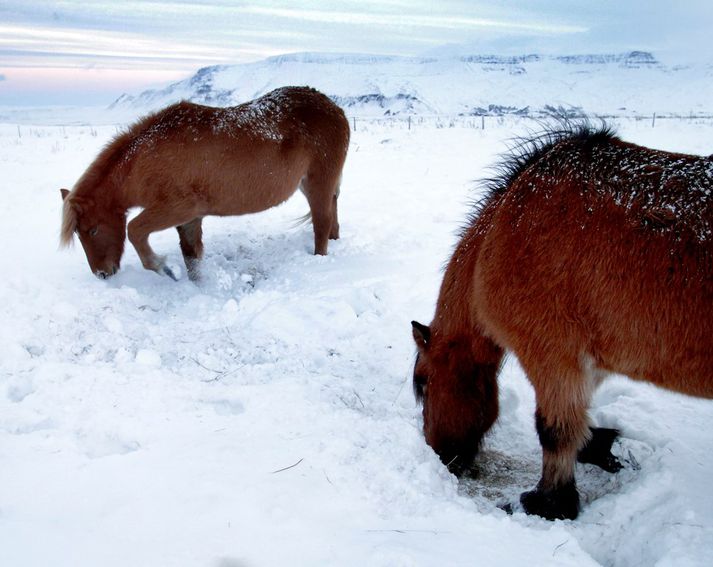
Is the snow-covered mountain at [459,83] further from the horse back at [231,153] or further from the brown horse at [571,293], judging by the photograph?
the brown horse at [571,293]

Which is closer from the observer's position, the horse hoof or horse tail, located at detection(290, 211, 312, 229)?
the horse hoof

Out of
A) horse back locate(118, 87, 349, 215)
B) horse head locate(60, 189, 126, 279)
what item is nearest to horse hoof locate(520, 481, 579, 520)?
horse back locate(118, 87, 349, 215)

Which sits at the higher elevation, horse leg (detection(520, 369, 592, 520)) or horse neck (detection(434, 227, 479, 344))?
horse neck (detection(434, 227, 479, 344))

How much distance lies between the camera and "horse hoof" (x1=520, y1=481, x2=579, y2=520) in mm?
2750

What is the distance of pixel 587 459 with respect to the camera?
3227mm

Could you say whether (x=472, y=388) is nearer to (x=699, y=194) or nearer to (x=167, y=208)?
(x=699, y=194)

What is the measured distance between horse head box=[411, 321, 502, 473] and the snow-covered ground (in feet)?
0.59

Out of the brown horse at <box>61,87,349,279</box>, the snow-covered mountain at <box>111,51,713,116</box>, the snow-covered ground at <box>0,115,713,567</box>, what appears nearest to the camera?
the snow-covered ground at <box>0,115,713,567</box>

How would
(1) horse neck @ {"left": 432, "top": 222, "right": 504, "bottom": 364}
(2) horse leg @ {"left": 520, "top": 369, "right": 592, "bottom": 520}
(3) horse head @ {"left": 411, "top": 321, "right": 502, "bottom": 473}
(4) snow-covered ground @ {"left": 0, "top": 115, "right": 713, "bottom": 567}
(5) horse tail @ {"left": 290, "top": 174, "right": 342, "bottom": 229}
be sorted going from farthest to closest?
(5) horse tail @ {"left": 290, "top": 174, "right": 342, "bottom": 229} → (3) horse head @ {"left": 411, "top": 321, "right": 502, "bottom": 473} → (1) horse neck @ {"left": 432, "top": 222, "right": 504, "bottom": 364} → (2) horse leg @ {"left": 520, "top": 369, "right": 592, "bottom": 520} → (4) snow-covered ground @ {"left": 0, "top": 115, "right": 713, "bottom": 567}

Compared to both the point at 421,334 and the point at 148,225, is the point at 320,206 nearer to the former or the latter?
the point at 148,225

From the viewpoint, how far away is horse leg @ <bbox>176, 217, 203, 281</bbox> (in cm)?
644

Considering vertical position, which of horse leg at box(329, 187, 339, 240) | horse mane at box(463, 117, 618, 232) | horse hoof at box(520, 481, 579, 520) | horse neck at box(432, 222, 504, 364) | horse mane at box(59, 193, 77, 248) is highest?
horse mane at box(463, 117, 618, 232)

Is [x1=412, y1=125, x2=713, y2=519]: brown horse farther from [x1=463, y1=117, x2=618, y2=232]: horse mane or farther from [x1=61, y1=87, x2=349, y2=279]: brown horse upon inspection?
[x1=61, y1=87, x2=349, y2=279]: brown horse

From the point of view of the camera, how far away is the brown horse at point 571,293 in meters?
2.23
